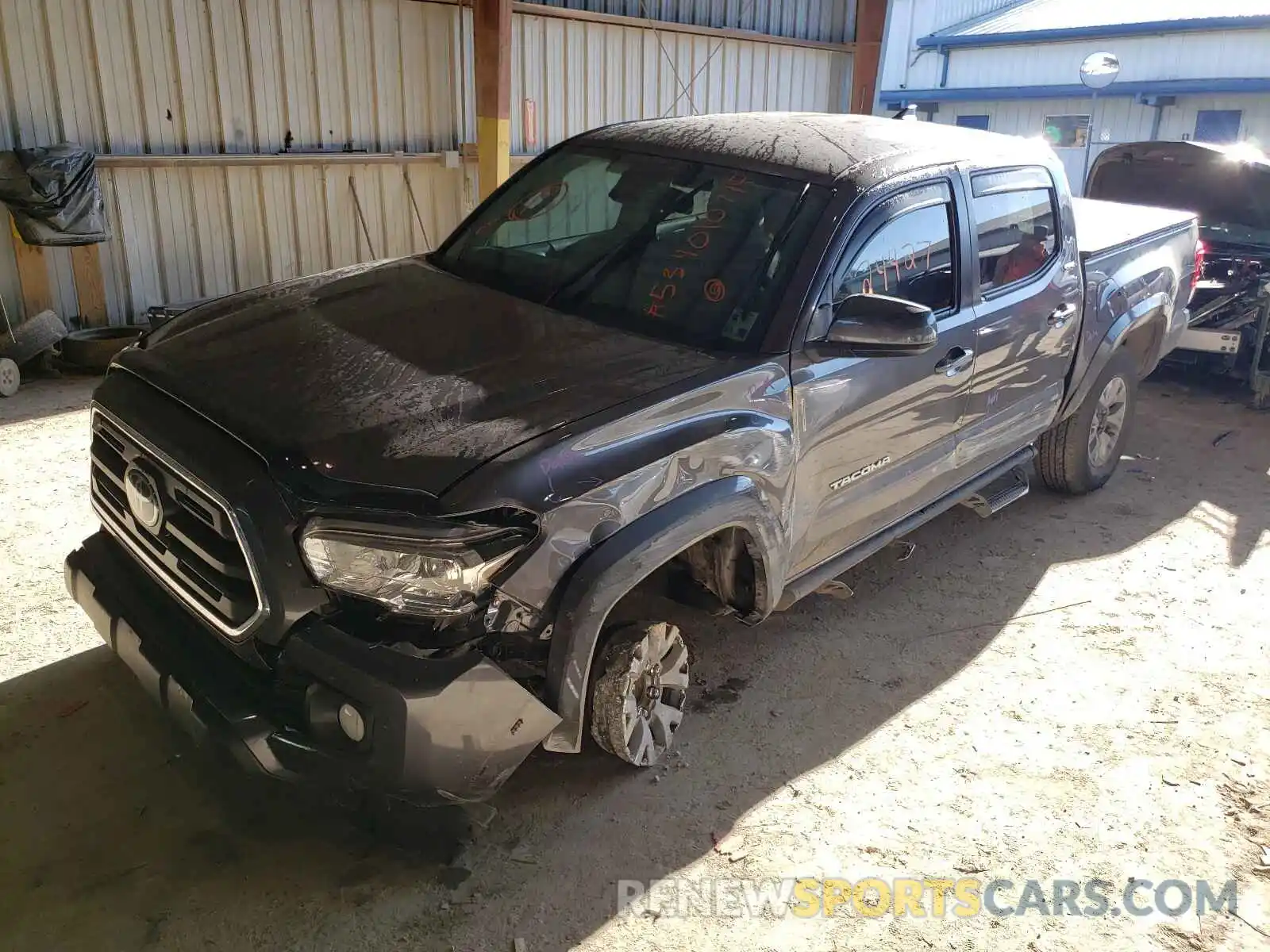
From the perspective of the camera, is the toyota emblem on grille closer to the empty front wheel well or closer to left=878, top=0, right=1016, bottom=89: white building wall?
the empty front wheel well

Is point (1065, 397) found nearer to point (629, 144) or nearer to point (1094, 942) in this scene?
point (629, 144)

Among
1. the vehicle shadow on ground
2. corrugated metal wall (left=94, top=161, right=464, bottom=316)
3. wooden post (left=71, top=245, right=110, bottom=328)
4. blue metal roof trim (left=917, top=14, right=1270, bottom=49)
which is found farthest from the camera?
blue metal roof trim (left=917, top=14, right=1270, bottom=49)

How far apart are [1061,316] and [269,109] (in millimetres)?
6904

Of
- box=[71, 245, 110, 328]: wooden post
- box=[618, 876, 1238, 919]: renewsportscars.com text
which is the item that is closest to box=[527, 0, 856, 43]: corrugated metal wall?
box=[71, 245, 110, 328]: wooden post

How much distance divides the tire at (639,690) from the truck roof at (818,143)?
167cm

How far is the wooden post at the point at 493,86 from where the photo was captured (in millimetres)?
9156

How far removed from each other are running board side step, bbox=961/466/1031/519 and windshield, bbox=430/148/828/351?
173cm

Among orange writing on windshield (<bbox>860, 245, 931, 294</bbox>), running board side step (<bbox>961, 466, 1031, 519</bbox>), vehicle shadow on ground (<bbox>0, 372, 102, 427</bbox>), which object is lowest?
vehicle shadow on ground (<bbox>0, 372, 102, 427</bbox>)

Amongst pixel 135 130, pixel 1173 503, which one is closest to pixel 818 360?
pixel 1173 503

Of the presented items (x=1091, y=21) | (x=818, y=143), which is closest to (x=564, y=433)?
(x=818, y=143)

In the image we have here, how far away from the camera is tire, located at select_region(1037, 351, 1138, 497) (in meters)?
5.37

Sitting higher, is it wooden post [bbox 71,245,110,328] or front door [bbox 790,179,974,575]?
front door [bbox 790,179,974,575]

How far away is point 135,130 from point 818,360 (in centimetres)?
687

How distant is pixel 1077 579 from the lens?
15.7 feet
